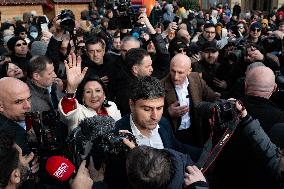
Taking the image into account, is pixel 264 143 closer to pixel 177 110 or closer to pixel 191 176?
pixel 191 176

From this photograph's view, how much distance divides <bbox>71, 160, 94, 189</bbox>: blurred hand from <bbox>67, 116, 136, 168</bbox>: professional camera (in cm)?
6

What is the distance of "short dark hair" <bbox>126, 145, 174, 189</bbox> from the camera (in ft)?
5.54

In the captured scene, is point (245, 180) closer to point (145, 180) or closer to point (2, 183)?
point (145, 180)

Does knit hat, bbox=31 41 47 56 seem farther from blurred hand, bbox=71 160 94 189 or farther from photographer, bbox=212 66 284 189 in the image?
blurred hand, bbox=71 160 94 189

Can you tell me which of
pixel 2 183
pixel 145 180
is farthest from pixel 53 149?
pixel 145 180

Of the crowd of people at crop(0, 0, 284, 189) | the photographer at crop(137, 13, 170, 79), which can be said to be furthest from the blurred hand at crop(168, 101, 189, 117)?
the photographer at crop(137, 13, 170, 79)

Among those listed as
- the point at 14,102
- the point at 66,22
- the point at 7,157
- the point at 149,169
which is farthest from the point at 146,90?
the point at 66,22

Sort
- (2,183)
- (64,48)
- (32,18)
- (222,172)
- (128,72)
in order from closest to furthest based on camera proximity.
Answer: (2,183)
(222,172)
(128,72)
(64,48)
(32,18)

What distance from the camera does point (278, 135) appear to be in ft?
7.59

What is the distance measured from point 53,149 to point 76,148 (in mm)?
300

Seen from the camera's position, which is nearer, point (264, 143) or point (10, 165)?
point (10, 165)

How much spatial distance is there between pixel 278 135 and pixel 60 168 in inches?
53.1

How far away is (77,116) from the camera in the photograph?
274 cm

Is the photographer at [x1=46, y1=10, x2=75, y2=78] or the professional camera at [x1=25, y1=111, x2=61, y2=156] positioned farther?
the photographer at [x1=46, y1=10, x2=75, y2=78]
